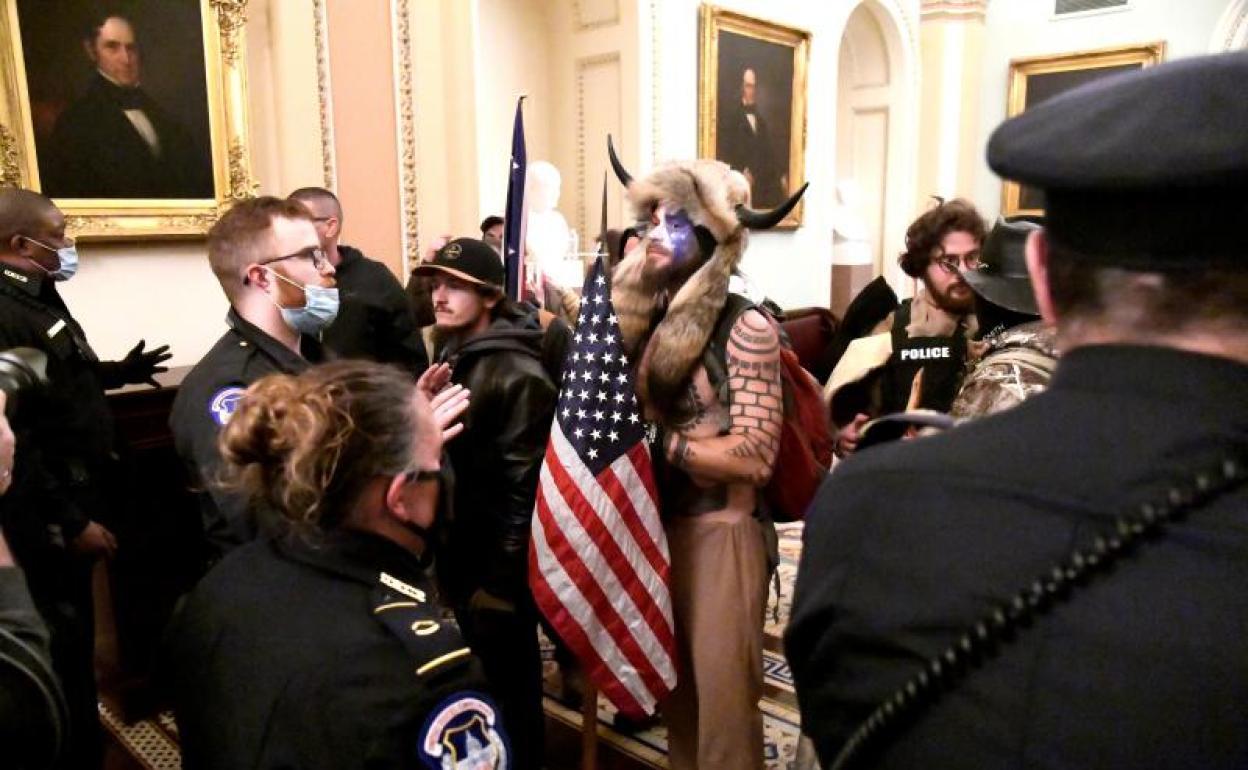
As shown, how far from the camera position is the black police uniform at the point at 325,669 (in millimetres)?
1141

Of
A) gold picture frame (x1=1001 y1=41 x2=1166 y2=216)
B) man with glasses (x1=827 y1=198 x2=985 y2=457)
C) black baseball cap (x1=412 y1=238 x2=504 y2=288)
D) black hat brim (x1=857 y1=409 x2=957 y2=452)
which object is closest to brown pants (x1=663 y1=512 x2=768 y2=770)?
man with glasses (x1=827 y1=198 x2=985 y2=457)

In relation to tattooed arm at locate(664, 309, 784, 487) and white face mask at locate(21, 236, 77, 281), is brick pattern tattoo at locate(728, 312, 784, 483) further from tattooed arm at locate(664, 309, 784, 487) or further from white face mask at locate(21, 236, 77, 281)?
white face mask at locate(21, 236, 77, 281)

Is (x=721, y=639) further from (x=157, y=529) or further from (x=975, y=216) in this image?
(x=157, y=529)

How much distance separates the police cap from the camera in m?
0.67

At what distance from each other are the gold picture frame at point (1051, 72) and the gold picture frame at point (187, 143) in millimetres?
8328

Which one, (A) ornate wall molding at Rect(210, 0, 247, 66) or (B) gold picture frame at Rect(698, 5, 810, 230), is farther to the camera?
(B) gold picture frame at Rect(698, 5, 810, 230)

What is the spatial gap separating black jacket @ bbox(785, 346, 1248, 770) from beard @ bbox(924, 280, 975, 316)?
1.96 m

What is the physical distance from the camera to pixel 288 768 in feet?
3.76

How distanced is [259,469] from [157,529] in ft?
8.33

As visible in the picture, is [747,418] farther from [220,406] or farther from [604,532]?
[220,406]

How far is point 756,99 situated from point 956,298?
5.36m

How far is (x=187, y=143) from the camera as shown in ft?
13.6

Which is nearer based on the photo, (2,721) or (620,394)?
(2,721)

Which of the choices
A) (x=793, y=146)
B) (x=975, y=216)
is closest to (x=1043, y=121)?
(x=975, y=216)
